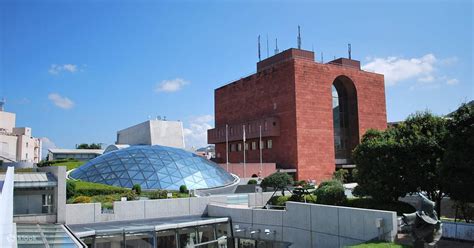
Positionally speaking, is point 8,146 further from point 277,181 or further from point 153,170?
point 277,181

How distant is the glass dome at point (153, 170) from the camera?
111 feet

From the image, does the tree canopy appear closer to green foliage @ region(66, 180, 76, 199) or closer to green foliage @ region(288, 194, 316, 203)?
green foliage @ region(288, 194, 316, 203)

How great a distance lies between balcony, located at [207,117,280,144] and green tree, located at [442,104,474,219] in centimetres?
3905

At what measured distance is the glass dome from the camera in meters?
33.9

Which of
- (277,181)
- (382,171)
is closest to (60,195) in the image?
(382,171)

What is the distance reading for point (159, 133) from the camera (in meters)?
78.8

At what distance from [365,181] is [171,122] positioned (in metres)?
62.2

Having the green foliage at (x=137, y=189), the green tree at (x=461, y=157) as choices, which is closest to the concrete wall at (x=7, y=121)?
the green foliage at (x=137, y=189)

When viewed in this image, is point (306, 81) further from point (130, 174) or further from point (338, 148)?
point (130, 174)

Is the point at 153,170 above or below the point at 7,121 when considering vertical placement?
below

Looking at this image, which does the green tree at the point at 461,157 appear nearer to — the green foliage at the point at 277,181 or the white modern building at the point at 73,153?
the green foliage at the point at 277,181

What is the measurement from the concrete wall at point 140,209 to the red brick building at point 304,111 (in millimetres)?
29928

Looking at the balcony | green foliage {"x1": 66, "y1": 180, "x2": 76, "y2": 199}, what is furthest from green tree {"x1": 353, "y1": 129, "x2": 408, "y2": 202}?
the balcony

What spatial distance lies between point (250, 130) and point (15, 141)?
59.5 m
